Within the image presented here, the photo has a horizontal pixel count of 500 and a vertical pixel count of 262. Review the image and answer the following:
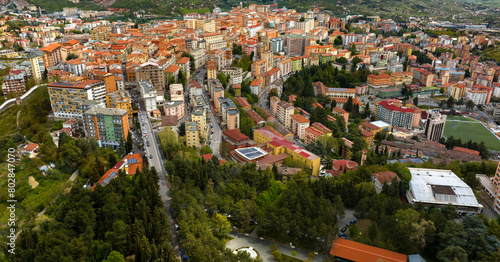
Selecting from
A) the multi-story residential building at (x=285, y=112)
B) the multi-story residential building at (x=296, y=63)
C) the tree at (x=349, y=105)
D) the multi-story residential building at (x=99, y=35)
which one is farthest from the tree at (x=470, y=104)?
the multi-story residential building at (x=99, y=35)

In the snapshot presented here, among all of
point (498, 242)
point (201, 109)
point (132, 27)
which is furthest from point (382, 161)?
point (132, 27)

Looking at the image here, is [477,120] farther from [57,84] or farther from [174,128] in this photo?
[57,84]

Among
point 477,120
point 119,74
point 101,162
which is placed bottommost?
point 477,120

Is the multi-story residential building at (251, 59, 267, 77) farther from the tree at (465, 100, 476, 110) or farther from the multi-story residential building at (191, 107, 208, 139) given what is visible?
the tree at (465, 100, 476, 110)

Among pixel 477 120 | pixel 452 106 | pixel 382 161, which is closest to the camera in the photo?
pixel 382 161

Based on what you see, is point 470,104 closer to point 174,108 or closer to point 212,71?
point 212,71
